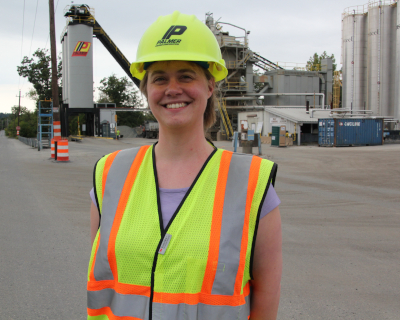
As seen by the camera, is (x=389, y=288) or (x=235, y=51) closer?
(x=389, y=288)

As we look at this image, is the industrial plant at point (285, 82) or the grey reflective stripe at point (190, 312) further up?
the industrial plant at point (285, 82)

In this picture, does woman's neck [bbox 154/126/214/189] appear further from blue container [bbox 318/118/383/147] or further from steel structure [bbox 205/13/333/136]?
steel structure [bbox 205/13/333/136]

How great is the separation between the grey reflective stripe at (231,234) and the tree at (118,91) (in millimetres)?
85298

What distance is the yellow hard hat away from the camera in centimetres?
172

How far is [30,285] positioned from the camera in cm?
429

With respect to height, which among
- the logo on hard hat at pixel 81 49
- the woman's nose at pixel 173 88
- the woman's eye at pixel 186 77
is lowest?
the woman's nose at pixel 173 88

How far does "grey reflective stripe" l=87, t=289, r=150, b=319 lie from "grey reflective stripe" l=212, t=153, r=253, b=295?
1.02 ft

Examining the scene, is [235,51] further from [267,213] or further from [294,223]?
[267,213]

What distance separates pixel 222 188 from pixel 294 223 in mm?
5585

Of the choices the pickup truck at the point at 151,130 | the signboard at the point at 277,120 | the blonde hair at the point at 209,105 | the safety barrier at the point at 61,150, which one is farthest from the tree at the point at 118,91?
the blonde hair at the point at 209,105

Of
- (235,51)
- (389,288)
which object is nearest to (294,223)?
(389,288)

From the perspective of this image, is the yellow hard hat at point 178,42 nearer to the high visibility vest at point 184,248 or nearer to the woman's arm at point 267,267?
the high visibility vest at point 184,248

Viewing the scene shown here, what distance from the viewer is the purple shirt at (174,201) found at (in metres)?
1.67

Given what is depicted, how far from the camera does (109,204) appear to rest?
1772 mm
